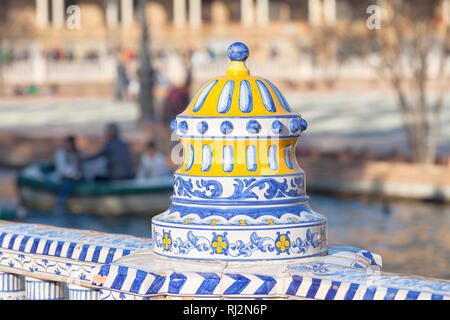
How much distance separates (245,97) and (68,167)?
13407 mm

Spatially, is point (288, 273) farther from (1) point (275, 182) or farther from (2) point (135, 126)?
(2) point (135, 126)

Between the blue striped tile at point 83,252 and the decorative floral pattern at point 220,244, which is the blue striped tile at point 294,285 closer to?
the decorative floral pattern at point 220,244

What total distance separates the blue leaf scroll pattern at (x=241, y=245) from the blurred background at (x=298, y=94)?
90 centimetres

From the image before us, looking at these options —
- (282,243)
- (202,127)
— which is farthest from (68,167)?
(282,243)

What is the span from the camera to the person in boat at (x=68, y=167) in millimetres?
16609

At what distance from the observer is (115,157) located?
53.1 feet

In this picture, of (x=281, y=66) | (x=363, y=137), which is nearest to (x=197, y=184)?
(x=363, y=137)

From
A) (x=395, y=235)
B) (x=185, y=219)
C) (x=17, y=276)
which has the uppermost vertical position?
(x=185, y=219)

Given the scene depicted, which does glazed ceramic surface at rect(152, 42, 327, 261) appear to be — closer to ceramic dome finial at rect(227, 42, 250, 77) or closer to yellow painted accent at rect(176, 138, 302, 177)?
yellow painted accent at rect(176, 138, 302, 177)

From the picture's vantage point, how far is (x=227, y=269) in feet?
11.5

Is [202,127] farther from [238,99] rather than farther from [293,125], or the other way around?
[293,125]

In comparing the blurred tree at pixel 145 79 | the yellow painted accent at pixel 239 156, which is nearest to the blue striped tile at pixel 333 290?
the yellow painted accent at pixel 239 156
